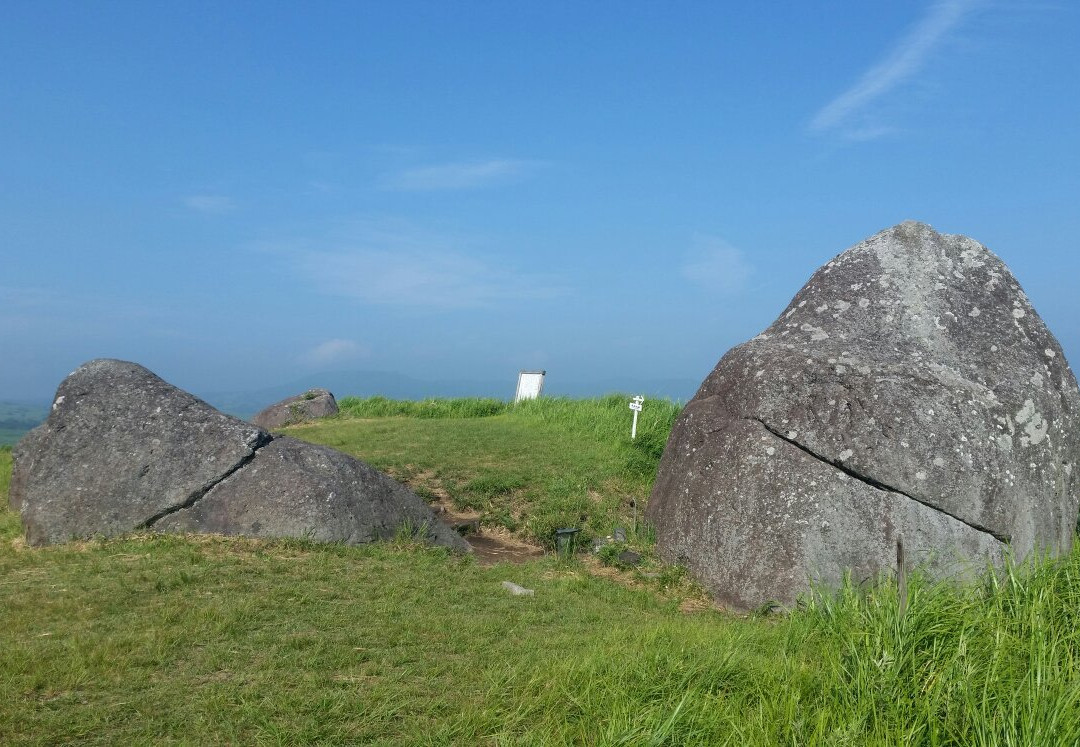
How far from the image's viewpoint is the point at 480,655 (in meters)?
6.45

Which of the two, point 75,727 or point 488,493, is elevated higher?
point 488,493

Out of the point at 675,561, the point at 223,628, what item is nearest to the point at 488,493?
the point at 675,561

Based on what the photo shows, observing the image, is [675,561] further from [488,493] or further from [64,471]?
[64,471]

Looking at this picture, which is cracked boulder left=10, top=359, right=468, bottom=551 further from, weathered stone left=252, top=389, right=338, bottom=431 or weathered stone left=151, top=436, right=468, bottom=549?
weathered stone left=252, top=389, right=338, bottom=431

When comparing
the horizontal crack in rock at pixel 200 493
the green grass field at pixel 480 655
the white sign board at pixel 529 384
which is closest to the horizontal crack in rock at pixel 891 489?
the green grass field at pixel 480 655

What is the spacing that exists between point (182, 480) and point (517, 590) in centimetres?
424

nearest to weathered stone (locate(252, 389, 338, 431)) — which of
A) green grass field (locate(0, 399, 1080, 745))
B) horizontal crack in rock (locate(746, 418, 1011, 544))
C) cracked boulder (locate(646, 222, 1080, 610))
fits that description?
green grass field (locate(0, 399, 1080, 745))

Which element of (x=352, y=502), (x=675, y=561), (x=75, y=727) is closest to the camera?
(x=75, y=727)

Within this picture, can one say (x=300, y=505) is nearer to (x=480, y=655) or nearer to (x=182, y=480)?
(x=182, y=480)

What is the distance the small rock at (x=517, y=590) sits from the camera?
8523 mm

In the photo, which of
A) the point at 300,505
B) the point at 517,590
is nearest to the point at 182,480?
the point at 300,505

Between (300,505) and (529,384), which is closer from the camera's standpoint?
(300,505)

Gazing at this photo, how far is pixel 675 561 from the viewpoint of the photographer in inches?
359

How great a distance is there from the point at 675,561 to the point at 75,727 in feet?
18.7
